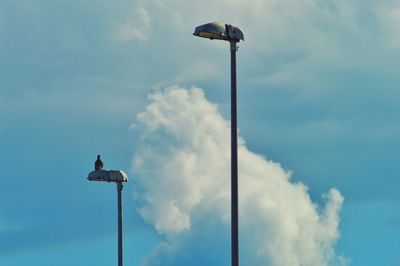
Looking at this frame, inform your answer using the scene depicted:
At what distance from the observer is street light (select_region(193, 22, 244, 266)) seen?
29.2 meters

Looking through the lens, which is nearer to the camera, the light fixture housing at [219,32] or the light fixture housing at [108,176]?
the light fixture housing at [219,32]

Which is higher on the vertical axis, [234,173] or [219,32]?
[219,32]

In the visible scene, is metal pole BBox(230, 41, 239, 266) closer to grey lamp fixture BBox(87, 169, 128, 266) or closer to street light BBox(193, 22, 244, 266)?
street light BBox(193, 22, 244, 266)

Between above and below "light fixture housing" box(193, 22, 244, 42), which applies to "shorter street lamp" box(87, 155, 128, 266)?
below

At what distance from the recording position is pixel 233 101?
30.1 metres

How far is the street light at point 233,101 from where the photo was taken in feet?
95.8

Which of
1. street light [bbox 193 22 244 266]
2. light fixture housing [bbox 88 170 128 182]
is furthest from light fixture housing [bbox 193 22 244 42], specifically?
light fixture housing [bbox 88 170 128 182]

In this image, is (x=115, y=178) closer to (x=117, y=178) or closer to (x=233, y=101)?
(x=117, y=178)

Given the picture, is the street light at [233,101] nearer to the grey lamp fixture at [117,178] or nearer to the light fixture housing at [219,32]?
the light fixture housing at [219,32]

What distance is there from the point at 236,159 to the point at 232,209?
130 centimetres

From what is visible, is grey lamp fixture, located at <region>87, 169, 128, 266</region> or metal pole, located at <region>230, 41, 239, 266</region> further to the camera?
grey lamp fixture, located at <region>87, 169, 128, 266</region>

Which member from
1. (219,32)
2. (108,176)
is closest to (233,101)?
(219,32)

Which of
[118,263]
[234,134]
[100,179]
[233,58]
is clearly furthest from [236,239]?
[118,263]

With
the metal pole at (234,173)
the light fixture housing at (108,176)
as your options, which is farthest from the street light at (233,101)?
the light fixture housing at (108,176)
